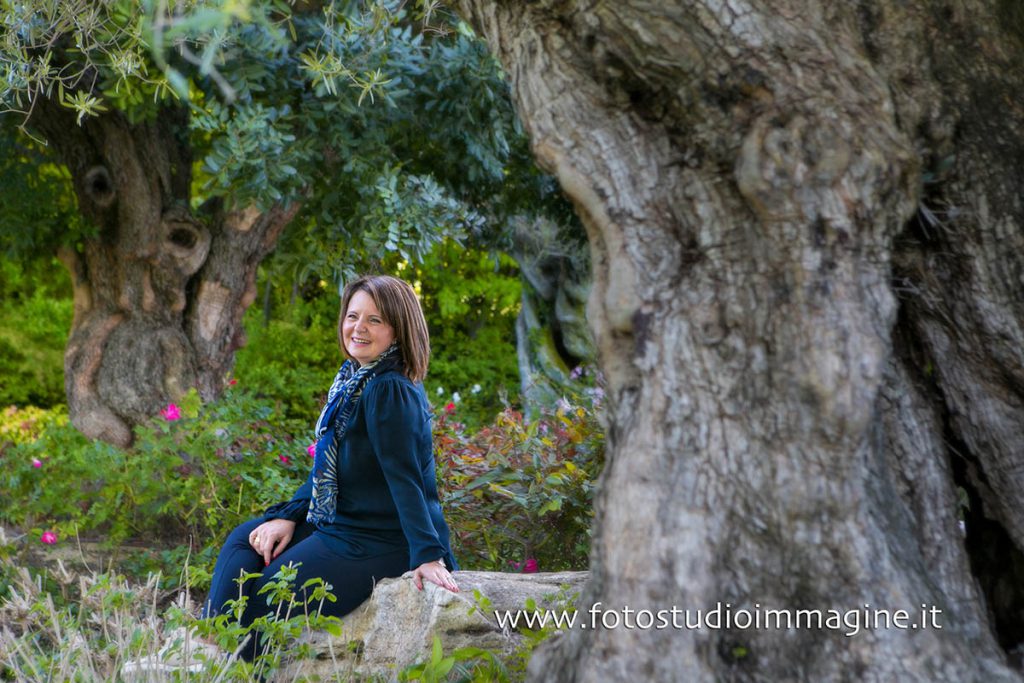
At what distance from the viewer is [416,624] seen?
3.46m

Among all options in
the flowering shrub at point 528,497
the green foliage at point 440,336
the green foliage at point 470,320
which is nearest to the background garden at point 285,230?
the flowering shrub at point 528,497

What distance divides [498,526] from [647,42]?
124 inches

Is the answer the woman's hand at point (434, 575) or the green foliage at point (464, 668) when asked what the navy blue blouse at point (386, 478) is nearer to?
the woman's hand at point (434, 575)

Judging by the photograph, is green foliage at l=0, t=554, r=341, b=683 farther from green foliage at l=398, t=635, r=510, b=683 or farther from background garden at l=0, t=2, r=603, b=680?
green foliage at l=398, t=635, r=510, b=683

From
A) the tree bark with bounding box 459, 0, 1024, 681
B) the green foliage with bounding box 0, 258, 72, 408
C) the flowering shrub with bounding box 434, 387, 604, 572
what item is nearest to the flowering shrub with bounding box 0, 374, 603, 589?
the flowering shrub with bounding box 434, 387, 604, 572

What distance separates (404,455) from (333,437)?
351 millimetres

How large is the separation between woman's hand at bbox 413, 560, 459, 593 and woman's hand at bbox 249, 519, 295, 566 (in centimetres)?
59

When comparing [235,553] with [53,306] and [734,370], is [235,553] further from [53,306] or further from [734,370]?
[53,306]

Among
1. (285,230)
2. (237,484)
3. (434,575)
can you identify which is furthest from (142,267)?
(434,575)

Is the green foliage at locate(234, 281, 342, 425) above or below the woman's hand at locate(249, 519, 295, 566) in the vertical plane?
above

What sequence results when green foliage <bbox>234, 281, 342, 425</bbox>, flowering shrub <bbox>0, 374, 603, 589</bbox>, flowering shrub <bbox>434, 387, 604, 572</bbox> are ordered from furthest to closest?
green foliage <bbox>234, 281, 342, 425</bbox>, flowering shrub <bbox>0, 374, 603, 589</bbox>, flowering shrub <bbox>434, 387, 604, 572</bbox>

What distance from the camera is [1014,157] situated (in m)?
2.59

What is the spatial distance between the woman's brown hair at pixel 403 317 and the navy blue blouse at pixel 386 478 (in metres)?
0.08

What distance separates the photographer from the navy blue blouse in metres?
3.59
